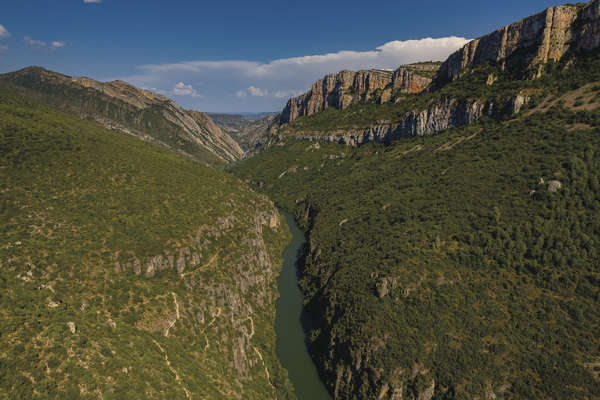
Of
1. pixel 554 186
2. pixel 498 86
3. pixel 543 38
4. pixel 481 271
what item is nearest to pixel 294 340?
pixel 481 271

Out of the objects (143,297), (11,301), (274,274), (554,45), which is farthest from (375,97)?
(11,301)

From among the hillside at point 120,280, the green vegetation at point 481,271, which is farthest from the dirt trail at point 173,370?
the green vegetation at point 481,271

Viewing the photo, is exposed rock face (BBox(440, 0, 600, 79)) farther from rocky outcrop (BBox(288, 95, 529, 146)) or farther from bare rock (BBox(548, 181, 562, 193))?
bare rock (BBox(548, 181, 562, 193))

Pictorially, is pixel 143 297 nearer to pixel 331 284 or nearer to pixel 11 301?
pixel 11 301

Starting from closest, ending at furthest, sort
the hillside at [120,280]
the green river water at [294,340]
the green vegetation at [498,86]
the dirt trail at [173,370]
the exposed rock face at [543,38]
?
the hillside at [120,280] → the dirt trail at [173,370] → the green river water at [294,340] → the green vegetation at [498,86] → the exposed rock face at [543,38]

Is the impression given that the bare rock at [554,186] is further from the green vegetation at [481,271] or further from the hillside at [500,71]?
the hillside at [500,71]

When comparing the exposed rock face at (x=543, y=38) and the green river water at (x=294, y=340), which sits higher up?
the exposed rock face at (x=543, y=38)
